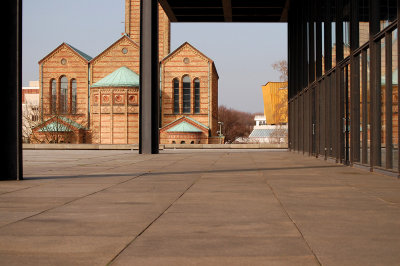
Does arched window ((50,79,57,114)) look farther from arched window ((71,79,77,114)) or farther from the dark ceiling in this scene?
the dark ceiling

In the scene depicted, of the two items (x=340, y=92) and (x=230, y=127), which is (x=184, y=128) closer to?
(x=340, y=92)

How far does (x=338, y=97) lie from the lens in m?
16.3

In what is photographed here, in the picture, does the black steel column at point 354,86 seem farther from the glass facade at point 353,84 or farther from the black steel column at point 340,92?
the black steel column at point 340,92

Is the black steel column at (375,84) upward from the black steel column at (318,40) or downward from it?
downward

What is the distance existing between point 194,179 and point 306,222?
5.40 meters

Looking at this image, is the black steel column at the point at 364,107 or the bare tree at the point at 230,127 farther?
the bare tree at the point at 230,127

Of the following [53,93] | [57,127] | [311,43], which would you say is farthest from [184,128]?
[311,43]

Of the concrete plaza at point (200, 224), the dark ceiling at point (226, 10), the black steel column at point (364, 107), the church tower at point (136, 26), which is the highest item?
the church tower at point (136, 26)

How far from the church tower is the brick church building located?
428 inches

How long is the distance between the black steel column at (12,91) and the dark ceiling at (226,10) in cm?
2046

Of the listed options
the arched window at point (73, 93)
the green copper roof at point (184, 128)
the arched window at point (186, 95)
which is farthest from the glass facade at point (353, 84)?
the arched window at point (73, 93)

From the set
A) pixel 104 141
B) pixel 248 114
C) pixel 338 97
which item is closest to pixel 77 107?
pixel 104 141

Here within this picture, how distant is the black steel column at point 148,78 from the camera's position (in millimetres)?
24500

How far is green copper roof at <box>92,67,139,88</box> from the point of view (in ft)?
213
